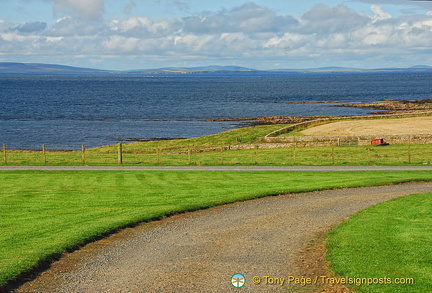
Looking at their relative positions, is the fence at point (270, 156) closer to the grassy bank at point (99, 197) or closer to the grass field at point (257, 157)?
the grass field at point (257, 157)

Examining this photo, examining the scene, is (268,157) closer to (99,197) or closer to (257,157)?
(257,157)

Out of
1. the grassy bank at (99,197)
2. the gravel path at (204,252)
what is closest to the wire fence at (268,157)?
the grassy bank at (99,197)

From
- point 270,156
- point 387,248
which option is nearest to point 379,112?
point 270,156

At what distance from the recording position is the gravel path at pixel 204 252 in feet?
39.6

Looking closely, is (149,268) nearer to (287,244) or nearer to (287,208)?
(287,244)

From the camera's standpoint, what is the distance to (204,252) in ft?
48.0

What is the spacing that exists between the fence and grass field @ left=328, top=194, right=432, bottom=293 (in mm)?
20454

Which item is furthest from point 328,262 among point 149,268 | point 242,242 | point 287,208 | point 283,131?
point 283,131

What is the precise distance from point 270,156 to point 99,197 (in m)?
22.8

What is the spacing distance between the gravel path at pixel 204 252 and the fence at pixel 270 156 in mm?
19021

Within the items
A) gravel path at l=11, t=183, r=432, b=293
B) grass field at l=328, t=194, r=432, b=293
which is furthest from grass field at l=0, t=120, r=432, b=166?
grass field at l=328, t=194, r=432, b=293

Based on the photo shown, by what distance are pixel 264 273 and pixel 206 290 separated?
168 cm

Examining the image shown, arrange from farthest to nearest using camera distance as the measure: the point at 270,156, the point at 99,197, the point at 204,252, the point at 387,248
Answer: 1. the point at 270,156
2. the point at 99,197
3. the point at 204,252
4. the point at 387,248

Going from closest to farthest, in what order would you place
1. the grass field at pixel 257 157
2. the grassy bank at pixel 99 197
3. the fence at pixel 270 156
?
the grassy bank at pixel 99 197
the grass field at pixel 257 157
the fence at pixel 270 156
